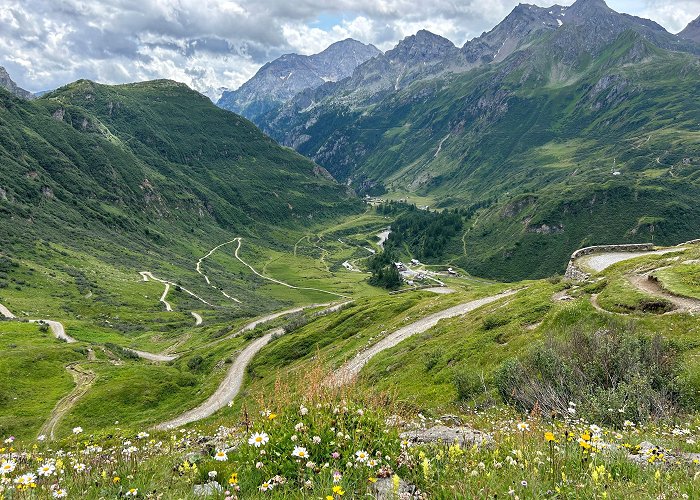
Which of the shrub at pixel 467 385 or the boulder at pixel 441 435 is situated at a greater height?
the boulder at pixel 441 435

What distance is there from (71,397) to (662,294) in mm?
76287

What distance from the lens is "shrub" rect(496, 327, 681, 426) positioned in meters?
13.5

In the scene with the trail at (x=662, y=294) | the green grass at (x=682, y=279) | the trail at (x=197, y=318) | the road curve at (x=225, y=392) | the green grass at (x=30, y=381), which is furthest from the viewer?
the trail at (x=197, y=318)

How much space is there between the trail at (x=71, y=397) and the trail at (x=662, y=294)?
62119mm

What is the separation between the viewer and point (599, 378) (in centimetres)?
1652

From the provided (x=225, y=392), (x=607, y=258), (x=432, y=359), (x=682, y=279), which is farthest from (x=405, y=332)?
(x=225, y=392)

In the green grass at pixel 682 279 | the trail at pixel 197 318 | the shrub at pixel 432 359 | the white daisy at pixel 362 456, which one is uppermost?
the white daisy at pixel 362 456

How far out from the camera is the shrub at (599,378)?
1347 cm

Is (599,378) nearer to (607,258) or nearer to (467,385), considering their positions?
(467,385)

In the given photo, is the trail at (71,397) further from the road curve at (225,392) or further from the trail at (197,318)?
the trail at (197,318)

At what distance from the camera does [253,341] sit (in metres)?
95.1

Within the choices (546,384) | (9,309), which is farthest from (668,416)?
(9,309)

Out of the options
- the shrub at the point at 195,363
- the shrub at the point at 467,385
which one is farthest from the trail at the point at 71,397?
the shrub at the point at 467,385

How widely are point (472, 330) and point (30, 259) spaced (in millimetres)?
197138
